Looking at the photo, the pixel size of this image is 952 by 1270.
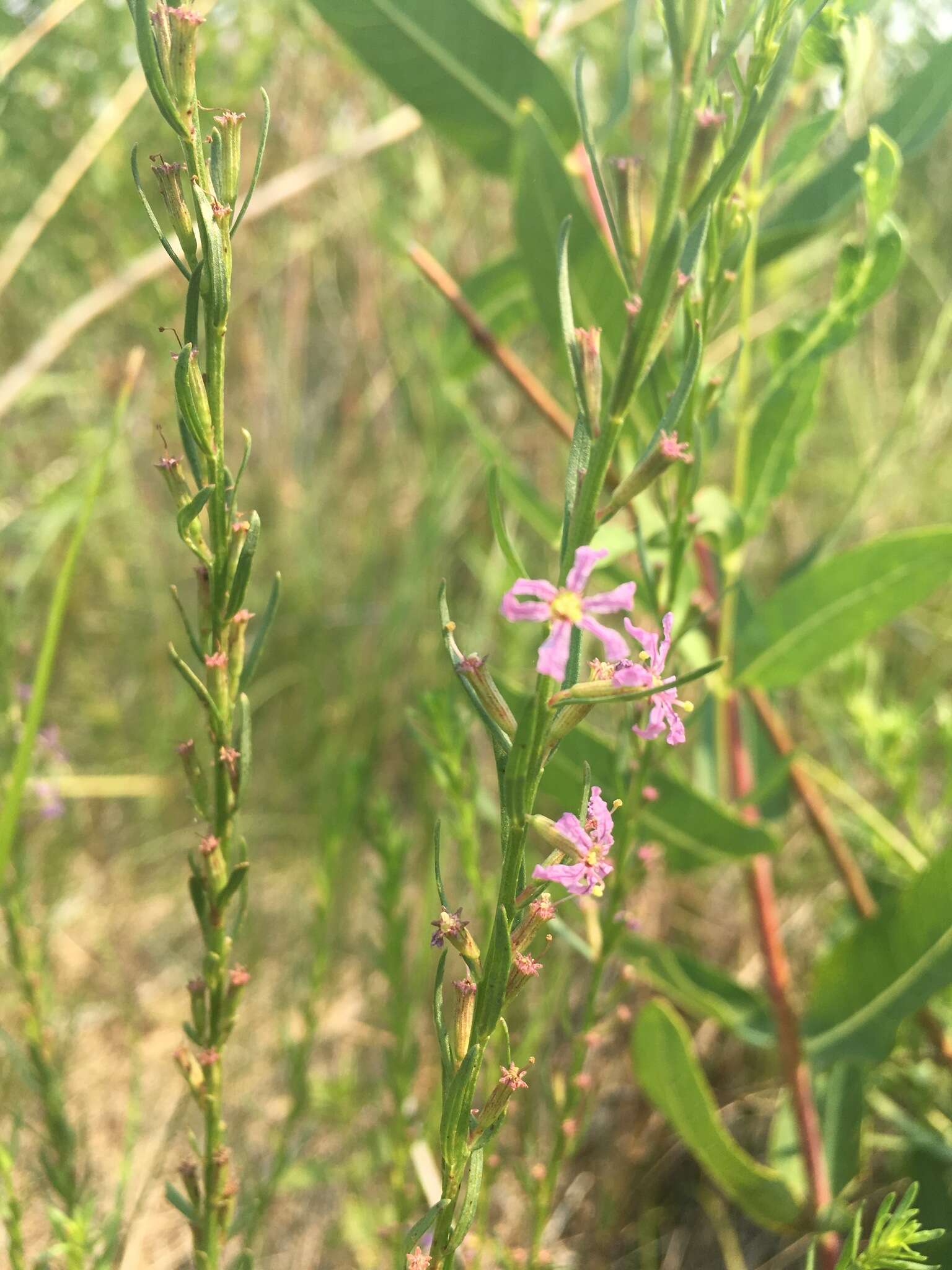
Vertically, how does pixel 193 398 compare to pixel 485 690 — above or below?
above

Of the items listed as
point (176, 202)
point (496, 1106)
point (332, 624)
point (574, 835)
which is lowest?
point (496, 1106)

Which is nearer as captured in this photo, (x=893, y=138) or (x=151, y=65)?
(x=151, y=65)

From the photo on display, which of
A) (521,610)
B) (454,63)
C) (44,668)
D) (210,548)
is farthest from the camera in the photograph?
(454,63)

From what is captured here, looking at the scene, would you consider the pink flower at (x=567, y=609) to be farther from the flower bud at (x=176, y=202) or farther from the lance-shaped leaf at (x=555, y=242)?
the lance-shaped leaf at (x=555, y=242)

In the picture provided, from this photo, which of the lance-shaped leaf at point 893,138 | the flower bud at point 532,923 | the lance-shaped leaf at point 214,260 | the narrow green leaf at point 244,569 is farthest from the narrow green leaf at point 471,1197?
the lance-shaped leaf at point 893,138

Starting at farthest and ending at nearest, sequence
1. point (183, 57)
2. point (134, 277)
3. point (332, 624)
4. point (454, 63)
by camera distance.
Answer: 1. point (332, 624)
2. point (134, 277)
3. point (454, 63)
4. point (183, 57)

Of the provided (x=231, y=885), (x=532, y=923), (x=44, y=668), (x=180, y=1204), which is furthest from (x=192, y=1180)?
(x=44, y=668)

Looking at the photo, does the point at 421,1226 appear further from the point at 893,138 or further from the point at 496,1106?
the point at 893,138
